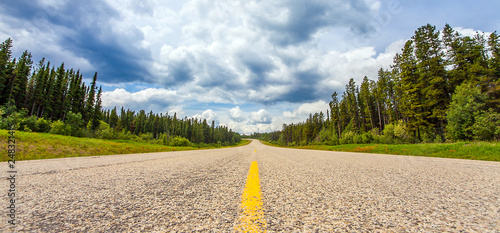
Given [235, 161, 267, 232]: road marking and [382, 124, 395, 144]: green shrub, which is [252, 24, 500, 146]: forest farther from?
[235, 161, 267, 232]: road marking

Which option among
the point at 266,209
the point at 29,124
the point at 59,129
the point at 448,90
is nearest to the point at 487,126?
the point at 448,90

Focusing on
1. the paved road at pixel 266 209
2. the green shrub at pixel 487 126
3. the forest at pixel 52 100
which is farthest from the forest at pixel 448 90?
the forest at pixel 52 100

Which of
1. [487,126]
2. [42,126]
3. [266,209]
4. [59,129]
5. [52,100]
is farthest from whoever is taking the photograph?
[52,100]

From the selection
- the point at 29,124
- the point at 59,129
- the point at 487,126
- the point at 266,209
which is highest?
the point at 487,126

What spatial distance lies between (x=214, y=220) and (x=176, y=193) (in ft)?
3.22

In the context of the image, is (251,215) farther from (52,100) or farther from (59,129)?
(52,100)

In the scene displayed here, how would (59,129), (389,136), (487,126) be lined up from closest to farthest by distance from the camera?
(487,126) → (59,129) → (389,136)

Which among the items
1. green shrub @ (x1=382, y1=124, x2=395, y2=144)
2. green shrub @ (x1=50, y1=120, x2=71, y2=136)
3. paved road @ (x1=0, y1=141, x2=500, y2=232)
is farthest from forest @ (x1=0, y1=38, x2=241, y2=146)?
green shrub @ (x1=382, y1=124, x2=395, y2=144)

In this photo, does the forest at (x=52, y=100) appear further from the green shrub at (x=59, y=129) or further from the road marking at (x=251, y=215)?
the road marking at (x=251, y=215)

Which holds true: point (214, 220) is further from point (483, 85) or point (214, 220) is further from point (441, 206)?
point (483, 85)

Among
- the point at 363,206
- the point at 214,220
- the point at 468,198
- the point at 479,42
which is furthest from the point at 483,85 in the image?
the point at 214,220

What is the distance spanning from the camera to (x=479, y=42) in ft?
80.6

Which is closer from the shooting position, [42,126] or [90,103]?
[42,126]

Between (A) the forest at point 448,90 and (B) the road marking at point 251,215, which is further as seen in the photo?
(A) the forest at point 448,90
